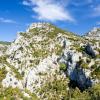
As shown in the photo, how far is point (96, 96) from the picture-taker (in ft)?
630

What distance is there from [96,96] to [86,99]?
10245 mm

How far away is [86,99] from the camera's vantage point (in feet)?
655
